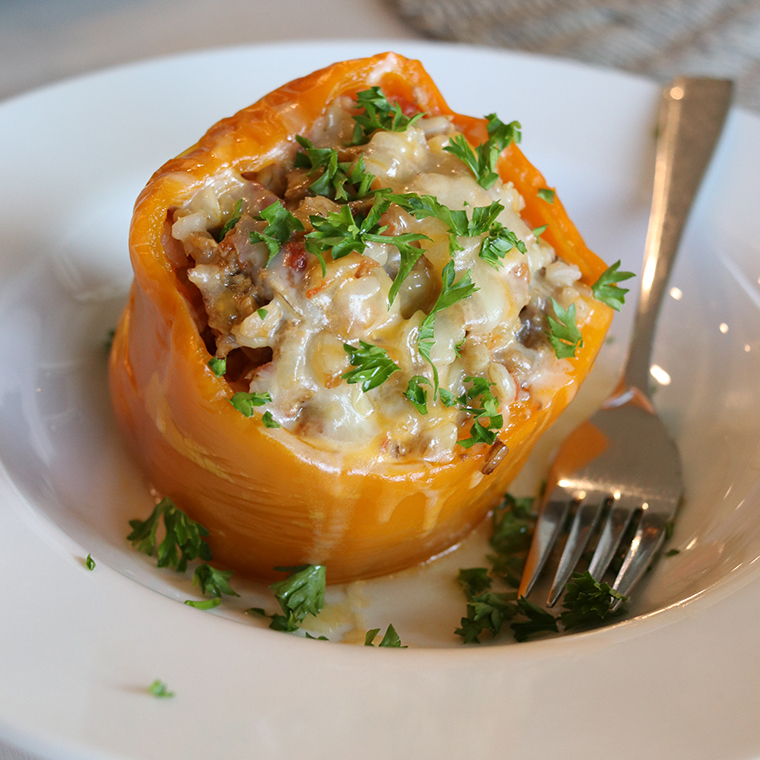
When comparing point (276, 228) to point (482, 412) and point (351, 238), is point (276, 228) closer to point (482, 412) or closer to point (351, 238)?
point (351, 238)

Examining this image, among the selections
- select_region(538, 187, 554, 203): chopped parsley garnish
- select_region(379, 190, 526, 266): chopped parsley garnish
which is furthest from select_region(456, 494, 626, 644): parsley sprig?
select_region(538, 187, 554, 203): chopped parsley garnish

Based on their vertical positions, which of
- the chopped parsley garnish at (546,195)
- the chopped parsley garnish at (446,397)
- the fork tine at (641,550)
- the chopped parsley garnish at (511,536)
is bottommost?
the chopped parsley garnish at (511,536)

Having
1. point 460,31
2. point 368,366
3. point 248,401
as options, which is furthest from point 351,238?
point 460,31

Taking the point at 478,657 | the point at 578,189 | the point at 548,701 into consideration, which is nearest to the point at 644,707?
the point at 548,701

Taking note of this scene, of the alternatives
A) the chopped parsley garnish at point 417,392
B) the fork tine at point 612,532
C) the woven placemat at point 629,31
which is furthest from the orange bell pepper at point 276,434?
the woven placemat at point 629,31

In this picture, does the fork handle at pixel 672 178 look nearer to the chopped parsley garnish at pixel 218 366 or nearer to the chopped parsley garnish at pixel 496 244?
the chopped parsley garnish at pixel 496 244

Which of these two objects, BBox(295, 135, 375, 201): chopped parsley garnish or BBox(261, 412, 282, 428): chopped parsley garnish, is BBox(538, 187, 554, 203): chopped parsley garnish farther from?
BBox(261, 412, 282, 428): chopped parsley garnish
